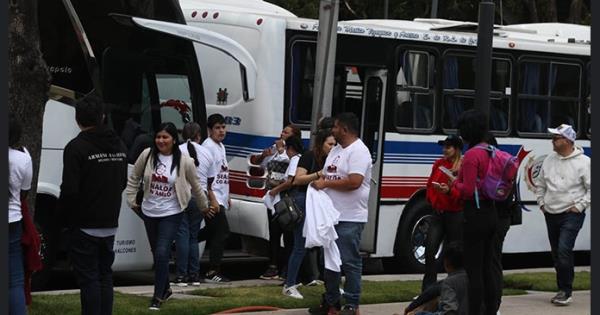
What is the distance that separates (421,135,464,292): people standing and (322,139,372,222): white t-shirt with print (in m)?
1.25

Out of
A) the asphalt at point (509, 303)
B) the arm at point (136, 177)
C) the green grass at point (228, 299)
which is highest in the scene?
the arm at point (136, 177)

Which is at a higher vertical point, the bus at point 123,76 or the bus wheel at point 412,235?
the bus at point 123,76

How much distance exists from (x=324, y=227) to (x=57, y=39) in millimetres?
3976

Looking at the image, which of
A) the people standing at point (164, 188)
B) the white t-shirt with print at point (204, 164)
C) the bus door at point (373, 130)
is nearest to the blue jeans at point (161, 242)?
the people standing at point (164, 188)

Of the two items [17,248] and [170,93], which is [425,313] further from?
[170,93]

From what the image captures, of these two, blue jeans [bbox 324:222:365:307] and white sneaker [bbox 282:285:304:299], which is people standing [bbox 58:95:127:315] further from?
white sneaker [bbox 282:285:304:299]

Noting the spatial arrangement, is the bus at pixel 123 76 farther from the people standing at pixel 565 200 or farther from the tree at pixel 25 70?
the people standing at pixel 565 200

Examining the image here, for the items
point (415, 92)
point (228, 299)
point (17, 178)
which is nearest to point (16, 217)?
point (17, 178)

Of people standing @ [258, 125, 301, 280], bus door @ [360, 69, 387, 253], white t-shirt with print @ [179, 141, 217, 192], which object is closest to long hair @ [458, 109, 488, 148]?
people standing @ [258, 125, 301, 280]

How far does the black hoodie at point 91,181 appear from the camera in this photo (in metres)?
9.00

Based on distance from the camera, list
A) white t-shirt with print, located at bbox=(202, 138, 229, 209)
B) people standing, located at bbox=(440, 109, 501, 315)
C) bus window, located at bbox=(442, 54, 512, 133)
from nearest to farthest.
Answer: people standing, located at bbox=(440, 109, 501, 315) < white t-shirt with print, located at bbox=(202, 138, 229, 209) < bus window, located at bbox=(442, 54, 512, 133)

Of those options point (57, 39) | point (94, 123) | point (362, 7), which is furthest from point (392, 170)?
point (362, 7)

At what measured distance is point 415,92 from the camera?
52.4 ft

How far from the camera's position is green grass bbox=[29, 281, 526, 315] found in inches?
423
